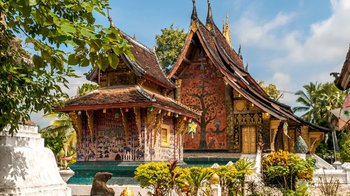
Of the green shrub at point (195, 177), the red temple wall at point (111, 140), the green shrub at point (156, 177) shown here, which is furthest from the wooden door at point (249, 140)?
the green shrub at point (156, 177)

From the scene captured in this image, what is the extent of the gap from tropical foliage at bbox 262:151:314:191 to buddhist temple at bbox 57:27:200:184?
14.0 ft

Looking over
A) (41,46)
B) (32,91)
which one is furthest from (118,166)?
(41,46)

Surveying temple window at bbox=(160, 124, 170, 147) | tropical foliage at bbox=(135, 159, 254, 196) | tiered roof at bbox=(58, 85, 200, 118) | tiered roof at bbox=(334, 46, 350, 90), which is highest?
tiered roof at bbox=(58, 85, 200, 118)

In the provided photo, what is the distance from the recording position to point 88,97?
574 inches

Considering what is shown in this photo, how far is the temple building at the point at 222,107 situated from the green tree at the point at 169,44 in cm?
1091

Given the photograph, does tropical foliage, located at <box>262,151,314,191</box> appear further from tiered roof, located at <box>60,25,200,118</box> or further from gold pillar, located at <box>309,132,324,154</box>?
gold pillar, located at <box>309,132,324,154</box>

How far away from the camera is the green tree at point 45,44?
3.23m

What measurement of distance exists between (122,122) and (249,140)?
6.92 m

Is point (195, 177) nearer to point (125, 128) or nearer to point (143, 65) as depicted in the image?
point (125, 128)

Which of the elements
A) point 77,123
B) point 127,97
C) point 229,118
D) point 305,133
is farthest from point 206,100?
point 77,123

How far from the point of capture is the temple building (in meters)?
18.3

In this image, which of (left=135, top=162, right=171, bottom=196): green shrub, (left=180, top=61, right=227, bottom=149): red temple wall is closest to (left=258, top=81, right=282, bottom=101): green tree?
(left=180, top=61, right=227, bottom=149): red temple wall

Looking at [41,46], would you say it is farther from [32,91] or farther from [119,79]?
[119,79]

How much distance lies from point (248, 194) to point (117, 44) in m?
8.03
